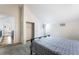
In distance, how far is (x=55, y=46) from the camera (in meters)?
1.60

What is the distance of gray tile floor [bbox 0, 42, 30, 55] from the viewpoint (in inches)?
62.2

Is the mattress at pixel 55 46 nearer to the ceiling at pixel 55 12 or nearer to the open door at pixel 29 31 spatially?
the open door at pixel 29 31

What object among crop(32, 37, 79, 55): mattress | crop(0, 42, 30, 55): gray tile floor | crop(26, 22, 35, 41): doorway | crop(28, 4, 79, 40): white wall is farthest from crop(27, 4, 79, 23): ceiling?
crop(0, 42, 30, 55): gray tile floor

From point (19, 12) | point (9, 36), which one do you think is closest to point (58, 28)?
point (19, 12)

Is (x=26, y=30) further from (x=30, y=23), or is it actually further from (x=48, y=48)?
(x=48, y=48)

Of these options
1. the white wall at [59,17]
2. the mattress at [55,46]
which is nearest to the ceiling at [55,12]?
the white wall at [59,17]

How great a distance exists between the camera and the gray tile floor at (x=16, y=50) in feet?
5.19

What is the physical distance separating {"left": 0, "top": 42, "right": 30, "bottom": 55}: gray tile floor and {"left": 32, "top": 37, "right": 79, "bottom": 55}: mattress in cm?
12

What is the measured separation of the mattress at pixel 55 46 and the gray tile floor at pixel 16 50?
12 centimetres

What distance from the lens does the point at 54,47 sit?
1.58 metres

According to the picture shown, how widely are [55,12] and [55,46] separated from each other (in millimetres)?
566

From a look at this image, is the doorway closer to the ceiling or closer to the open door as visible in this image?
the open door

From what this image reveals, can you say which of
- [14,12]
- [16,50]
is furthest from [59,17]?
[16,50]
